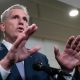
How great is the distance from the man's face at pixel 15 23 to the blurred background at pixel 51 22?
56.0 inches

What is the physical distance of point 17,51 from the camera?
3.24 ft

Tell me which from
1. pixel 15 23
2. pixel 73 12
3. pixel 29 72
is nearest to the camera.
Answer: pixel 29 72

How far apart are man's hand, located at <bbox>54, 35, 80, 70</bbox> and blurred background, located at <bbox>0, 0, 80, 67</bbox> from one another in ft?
5.76

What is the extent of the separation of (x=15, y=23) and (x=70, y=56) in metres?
0.43

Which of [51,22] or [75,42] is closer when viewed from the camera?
[75,42]

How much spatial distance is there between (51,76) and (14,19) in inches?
24.9

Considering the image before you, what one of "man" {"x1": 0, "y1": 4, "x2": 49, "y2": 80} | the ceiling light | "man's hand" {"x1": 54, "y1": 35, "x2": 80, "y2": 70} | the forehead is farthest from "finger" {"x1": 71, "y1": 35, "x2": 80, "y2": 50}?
the ceiling light

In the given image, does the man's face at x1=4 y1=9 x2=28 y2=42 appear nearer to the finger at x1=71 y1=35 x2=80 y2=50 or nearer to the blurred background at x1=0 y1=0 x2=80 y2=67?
the finger at x1=71 y1=35 x2=80 y2=50

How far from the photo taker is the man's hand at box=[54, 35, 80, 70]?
48.4 inches

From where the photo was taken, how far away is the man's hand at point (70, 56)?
1.23 meters

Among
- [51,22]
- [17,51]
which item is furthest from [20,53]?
[51,22]

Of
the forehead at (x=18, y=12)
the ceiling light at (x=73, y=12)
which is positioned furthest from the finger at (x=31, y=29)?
the ceiling light at (x=73, y=12)

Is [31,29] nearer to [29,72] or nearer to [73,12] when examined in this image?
[29,72]

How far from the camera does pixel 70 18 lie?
3584 mm
